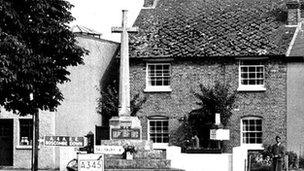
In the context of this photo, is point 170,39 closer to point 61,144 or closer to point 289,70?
point 289,70

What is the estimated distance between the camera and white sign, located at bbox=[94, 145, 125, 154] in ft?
100

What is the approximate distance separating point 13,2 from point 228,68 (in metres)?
19.5

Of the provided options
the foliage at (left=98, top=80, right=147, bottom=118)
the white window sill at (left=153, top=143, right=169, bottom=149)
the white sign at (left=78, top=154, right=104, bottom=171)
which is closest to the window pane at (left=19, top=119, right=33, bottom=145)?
the foliage at (left=98, top=80, right=147, bottom=118)

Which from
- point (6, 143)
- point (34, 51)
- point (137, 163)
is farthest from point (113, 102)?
point (34, 51)

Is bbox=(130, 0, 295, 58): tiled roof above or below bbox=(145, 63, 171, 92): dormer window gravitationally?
above

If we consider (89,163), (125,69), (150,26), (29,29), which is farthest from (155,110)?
(89,163)

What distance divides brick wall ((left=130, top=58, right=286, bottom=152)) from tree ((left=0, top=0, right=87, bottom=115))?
16326 millimetres

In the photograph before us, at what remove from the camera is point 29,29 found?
97.0 feet

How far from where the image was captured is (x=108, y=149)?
31.2 meters

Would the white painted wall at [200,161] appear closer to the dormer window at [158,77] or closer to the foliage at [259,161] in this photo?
the foliage at [259,161]

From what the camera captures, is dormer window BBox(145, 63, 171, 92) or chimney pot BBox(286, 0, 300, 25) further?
dormer window BBox(145, 63, 171, 92)

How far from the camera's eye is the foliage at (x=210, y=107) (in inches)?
1769

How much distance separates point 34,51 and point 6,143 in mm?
16243

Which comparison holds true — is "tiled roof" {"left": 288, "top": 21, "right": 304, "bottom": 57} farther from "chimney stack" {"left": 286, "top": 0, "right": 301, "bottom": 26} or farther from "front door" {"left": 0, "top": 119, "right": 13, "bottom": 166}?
"front door" {"left": 0, "top": 119, "right": 13, "bottom": 166}
